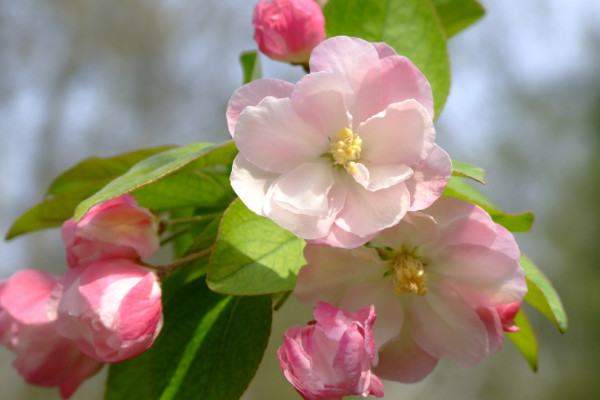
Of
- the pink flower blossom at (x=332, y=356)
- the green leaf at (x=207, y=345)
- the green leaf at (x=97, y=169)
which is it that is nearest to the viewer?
the pink flower blossom at (x=332, y=356)

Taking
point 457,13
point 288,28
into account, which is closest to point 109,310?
point 288,28

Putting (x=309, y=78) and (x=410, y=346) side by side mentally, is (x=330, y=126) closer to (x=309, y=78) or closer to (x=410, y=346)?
(x=309, y=78)

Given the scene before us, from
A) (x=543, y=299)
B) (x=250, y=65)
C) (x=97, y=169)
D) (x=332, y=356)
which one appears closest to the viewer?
(x=332, y=356)

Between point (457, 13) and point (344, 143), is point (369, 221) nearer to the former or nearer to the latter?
point (344, 143)

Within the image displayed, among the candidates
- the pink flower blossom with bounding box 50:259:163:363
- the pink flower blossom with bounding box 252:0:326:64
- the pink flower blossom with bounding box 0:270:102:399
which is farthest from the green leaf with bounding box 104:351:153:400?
the pink flower blossom with bounding box 252:0:326:64

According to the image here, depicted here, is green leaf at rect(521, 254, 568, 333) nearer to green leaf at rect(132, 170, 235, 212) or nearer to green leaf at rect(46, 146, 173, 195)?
green leaf at rect(132, 170, 235, 212)

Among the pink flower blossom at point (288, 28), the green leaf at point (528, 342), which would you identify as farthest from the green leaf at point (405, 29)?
the green leaf at point (528, 342)

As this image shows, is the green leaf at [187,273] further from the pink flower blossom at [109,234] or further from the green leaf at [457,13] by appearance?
the green leaf at [457,13]
